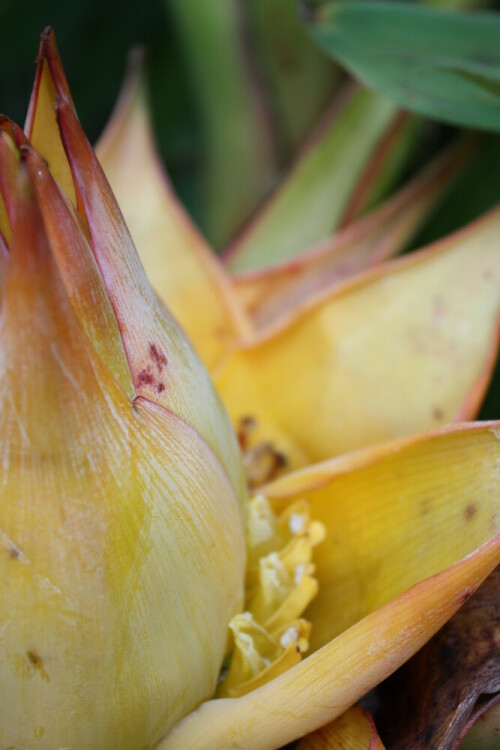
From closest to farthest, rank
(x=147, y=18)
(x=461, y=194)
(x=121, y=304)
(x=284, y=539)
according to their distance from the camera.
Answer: (x=121, y=304), (x=284, y=539), (x=461, y=194), (x=147, y=18)

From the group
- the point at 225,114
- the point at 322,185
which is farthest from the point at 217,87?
the point at 322,185

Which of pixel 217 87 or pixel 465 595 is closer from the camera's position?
pixel 465 595

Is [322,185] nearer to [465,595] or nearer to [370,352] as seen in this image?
[370,352]

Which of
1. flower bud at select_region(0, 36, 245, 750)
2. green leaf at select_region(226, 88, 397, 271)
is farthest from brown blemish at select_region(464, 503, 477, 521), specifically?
green leaf at select_region(226, 88, 397, 271)

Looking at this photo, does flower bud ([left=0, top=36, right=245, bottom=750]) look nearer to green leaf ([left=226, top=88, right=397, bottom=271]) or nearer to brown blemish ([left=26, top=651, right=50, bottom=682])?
brown blemish ([left=26, top=651, right=50, bottom=682])

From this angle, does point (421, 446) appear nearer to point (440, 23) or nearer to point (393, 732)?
point (393, 732)

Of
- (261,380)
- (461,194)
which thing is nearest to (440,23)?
(461,194)

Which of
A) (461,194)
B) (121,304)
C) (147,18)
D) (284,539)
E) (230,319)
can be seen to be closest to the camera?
(121,304)
